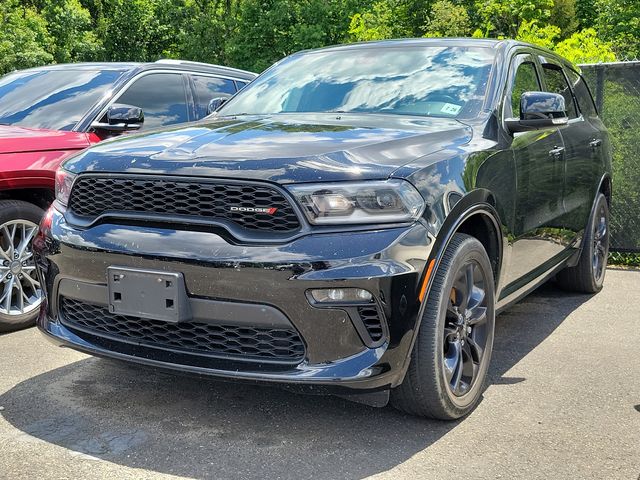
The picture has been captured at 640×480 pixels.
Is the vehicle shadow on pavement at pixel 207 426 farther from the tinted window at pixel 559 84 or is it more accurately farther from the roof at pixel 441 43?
the tinted window at pixel 559 84

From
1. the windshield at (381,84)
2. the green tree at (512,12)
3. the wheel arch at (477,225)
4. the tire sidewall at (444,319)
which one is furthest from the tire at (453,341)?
the green tree at (512,12)

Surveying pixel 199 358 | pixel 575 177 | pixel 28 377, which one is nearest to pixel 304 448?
pixel 199 358

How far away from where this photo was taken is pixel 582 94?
19.4ft

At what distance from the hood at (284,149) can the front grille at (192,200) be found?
0.16 feet

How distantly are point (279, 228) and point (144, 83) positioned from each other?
3.33m

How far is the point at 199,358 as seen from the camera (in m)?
3.02

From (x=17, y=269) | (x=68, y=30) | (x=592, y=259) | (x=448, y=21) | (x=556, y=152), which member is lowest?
(x=592, y=259)

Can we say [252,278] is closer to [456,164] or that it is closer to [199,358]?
[199,358]

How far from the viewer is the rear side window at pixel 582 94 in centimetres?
574

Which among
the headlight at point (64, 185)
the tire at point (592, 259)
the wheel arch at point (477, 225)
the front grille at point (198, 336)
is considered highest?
the headlight at point (64, 185)

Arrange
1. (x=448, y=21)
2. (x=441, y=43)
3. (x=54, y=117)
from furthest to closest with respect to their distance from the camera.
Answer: (x=448, y=21) → (x=54, y=117) → (x=441, y=43)

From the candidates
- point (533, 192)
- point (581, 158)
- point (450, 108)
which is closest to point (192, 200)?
point (450, 108)

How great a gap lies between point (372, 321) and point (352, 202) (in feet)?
1.49

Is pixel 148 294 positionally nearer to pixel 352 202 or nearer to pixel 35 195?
pixel 352 202
